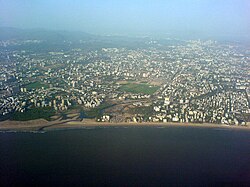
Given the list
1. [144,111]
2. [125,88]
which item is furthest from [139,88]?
[144,111]

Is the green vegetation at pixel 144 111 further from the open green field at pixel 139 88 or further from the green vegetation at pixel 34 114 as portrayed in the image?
the green vegetation at pixel 34 114

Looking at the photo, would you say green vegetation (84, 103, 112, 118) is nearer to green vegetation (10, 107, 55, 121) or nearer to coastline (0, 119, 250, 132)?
coastline (0, 119, 250, 132)

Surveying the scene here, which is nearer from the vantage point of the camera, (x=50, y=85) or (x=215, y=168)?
(x=215, y=168)

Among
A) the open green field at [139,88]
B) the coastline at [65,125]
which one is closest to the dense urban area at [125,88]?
the open green field at [139,88]

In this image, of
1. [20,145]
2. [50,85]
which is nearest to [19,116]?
[20,145]

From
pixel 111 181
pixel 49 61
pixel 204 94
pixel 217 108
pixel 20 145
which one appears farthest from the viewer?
pixel 49 61

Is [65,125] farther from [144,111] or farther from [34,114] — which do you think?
[144,111]

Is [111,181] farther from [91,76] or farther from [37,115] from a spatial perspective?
[91,76]

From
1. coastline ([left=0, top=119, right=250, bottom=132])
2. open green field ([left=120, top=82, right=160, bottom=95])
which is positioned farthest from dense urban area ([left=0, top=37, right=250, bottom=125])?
coastline ([left=0, top=119, right=250, bottom=132])
